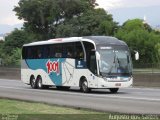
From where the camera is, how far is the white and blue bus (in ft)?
96.7

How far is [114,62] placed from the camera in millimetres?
29547

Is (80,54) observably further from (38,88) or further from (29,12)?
(29,12)

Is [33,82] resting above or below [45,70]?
below

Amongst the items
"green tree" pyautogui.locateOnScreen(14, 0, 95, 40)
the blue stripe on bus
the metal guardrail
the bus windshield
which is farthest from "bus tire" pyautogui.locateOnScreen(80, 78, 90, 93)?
"green tree" pyautogui.locateOnScreen(14, 0, 95, 40)

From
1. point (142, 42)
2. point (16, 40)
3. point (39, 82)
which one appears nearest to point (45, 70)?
point (39, 82)

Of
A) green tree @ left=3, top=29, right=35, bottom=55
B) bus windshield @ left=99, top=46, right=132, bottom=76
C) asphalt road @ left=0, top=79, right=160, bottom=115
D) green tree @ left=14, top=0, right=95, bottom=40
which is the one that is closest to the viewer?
asphalt road @ left=0, top=79, right=160, bottom=115

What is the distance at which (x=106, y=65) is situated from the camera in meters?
29.5

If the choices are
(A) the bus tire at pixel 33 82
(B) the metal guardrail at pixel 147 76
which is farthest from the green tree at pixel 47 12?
(A) the bus tire at pixel 33 82

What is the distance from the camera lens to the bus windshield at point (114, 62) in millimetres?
29453

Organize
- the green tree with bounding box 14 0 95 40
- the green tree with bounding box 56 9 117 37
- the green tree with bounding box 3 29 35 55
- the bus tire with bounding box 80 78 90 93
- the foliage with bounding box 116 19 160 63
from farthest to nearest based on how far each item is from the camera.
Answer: the green tree with bounding box 3 29 35 55
the green tree with bounding box 14 0 95 40
the green tree with bounding box 56 9 117 37
the foliage with bounding box 116 19 160 63
the bus tire with bounding box 80 78 90 93

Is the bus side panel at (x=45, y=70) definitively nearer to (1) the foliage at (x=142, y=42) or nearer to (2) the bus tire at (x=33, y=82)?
(2) the bus tire at (x=33, y=82)

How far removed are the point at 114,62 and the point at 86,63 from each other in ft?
5.83

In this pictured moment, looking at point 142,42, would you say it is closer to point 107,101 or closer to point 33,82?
point 33,82

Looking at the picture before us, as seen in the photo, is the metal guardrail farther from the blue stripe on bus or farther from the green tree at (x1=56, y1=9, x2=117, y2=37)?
the green tree at (x1=56, y1=9, x2=117, y2=37)
